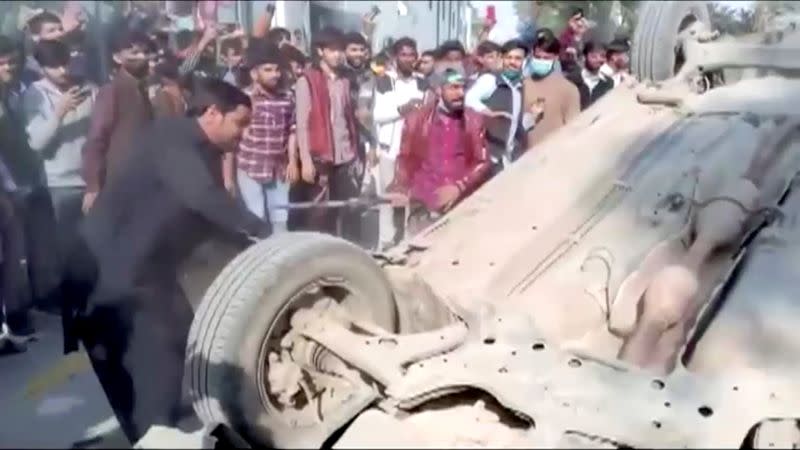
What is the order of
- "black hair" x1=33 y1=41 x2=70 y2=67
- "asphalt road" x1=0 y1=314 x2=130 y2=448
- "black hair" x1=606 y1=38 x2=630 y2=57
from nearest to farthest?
"asphalt road" x1=0 y1=314 x2=130 y2=448
"black hair" x1=33 y1=41 x2=70 y2=67
"black hair" x1=606 y1=38 x2=630 y2=57

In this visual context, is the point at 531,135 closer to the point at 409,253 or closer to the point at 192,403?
the point at 409,253

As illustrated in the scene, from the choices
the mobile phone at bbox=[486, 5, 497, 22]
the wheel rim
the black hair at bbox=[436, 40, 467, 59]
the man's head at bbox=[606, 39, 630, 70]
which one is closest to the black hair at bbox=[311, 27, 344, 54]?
the black hair at bbox=[436, 40, 467, 59]

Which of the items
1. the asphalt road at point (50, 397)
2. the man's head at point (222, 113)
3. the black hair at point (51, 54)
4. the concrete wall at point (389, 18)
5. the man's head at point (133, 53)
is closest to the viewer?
the asphalt road at point (50, 397)

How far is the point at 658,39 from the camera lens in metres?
6.14

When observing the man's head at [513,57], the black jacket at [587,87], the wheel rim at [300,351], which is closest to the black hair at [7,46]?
the wheel rim at [300,351]

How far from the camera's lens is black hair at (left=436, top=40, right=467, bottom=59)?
249 inches

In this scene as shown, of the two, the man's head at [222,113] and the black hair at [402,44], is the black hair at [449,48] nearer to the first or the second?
the black hair at [402,44]

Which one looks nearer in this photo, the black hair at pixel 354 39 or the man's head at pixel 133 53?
the man's head at pixel 133 53

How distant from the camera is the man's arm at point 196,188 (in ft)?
12.9

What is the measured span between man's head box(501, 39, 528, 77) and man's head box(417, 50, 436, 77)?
390 mm

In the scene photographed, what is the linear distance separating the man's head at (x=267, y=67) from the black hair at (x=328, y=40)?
0.82 ft

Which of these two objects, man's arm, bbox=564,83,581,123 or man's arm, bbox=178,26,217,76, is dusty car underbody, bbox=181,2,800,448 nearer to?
man's arm, bbox=564,83,581,123

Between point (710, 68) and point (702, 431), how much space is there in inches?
113

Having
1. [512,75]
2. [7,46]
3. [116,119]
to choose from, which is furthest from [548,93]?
[7,46]
